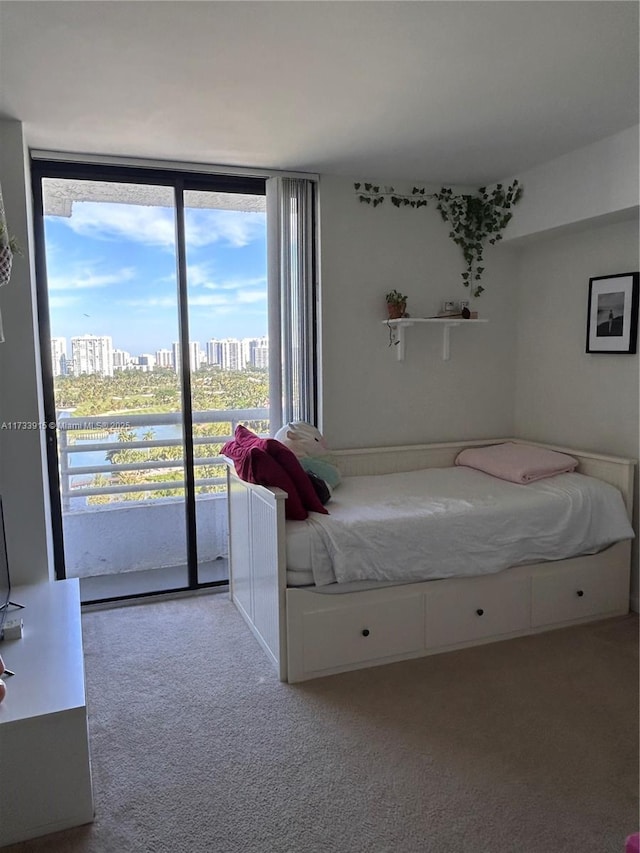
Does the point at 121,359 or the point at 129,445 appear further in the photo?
the point at 129,445

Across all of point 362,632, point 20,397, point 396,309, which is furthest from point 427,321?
point 20,397

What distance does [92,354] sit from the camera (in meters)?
3.34

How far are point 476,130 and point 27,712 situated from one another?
289cm

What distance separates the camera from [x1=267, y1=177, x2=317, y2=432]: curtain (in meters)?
3.44

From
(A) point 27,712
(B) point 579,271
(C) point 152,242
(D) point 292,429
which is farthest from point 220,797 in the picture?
(B) point 579,271

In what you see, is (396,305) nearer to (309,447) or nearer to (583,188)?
(309,447)

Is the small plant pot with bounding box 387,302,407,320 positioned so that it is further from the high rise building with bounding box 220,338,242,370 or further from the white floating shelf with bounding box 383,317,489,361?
the high rise building with bounding box 220,338,242,370

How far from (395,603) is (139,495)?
5.72ft

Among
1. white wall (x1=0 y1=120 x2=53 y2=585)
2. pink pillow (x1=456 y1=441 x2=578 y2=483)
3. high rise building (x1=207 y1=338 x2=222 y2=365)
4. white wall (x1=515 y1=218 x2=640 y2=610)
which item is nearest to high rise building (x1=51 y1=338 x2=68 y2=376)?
white wall (x1=0 y1=120 x2=53 y2=585)

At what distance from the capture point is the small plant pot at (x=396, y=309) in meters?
3.61

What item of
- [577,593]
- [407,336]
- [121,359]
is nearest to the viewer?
[577,593]

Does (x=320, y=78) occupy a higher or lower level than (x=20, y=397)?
higher

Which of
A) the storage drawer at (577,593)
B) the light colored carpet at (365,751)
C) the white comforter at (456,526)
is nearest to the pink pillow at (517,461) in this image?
the white comforter at (456,526)

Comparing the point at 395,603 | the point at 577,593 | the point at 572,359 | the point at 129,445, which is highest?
the point at 572,359
